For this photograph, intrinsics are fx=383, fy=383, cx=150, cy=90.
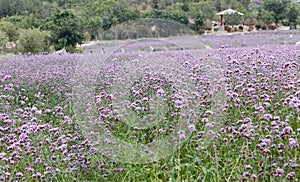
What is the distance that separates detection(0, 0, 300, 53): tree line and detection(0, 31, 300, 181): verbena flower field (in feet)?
13.3

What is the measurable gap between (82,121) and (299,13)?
3136 centimetres

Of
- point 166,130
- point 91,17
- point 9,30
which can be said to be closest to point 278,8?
point 91,17

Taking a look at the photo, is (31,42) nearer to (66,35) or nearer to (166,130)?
(66,35)

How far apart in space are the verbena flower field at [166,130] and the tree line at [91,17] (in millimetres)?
4052

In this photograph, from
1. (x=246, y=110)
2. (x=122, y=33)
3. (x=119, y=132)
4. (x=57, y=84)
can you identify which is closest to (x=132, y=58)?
(x=122, y=33)

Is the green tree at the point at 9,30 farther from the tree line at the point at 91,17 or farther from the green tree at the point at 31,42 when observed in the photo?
the green tree at the point at 31,42

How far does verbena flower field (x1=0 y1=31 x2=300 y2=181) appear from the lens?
245cm

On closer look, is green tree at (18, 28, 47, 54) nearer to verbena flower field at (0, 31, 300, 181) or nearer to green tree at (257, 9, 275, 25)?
verbena flower field at (0, 31, 300, 181)

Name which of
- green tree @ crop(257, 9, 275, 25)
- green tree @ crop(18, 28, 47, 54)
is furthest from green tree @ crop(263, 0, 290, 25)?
green tree @ crop(18, 28, 47, 54)

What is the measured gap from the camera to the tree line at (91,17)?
15.8m

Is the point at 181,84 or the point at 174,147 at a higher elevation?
the point at 181,84

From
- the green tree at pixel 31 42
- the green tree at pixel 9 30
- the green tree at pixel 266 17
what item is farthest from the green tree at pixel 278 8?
the green tree at pixel 31 42

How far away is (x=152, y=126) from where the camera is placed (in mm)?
3111

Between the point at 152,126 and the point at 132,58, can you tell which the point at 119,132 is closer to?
the point at 152,126
